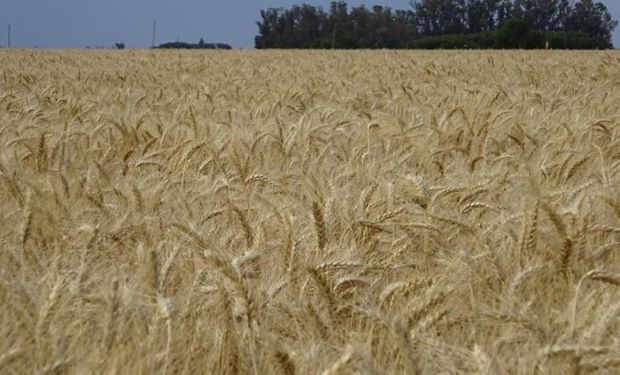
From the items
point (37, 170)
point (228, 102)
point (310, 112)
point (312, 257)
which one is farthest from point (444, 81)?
point (312, 257)

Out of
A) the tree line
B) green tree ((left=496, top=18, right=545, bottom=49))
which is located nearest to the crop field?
green tree ((left=496, top=18, right=545, bottom=49))

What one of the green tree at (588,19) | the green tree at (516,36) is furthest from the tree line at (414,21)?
the green tree at (516,36)

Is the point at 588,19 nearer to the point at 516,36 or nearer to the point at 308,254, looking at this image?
the point at 516,36

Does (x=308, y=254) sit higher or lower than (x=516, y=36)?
lower

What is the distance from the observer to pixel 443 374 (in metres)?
1.25

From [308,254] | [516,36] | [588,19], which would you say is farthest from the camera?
[588,19]

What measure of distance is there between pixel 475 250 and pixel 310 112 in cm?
310

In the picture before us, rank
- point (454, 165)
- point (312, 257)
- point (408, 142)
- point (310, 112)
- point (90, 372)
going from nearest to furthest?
point (90, 372) → point (312, 257) → point (454, 165) → point (408, 142) → point (310, 112)

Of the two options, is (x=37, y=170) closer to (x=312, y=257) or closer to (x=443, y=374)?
(x=312, y=257)

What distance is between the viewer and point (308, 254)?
1855mm

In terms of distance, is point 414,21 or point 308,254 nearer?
point 308,254

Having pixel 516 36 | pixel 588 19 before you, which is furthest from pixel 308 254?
pixel 588 19

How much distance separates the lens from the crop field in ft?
4.09

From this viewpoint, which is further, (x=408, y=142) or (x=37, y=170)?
(x=408, y=142)
